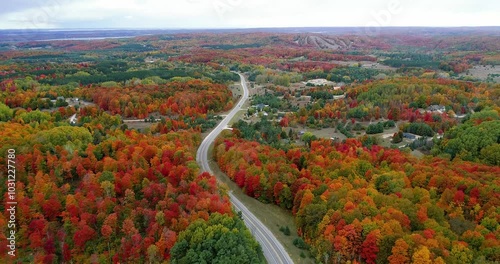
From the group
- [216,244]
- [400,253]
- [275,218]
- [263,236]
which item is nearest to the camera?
[400,253]

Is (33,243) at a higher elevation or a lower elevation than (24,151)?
lower

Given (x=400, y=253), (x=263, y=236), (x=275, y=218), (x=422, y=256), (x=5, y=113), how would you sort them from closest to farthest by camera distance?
(x=422, y=256)
(x=400, y=253)
(x=263, y=236)
(x=275, y=218)
(x=5, y=113)

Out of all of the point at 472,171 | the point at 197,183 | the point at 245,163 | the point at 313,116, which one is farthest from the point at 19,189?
the point at 313,116

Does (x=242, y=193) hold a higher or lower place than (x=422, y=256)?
lower

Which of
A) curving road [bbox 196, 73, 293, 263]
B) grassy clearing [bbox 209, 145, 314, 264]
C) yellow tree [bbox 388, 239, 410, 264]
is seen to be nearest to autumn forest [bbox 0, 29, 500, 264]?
yellow tree [bbox 388, 239, 410, 264]

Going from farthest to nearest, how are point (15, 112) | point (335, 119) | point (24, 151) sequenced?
point (335, 119)
point (15, 112)
point (24, 151)

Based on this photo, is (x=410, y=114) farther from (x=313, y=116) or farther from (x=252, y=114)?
(x=252, y=114)

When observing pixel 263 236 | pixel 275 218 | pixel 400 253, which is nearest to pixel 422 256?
pixel 400 253

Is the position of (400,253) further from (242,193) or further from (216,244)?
(242,193)

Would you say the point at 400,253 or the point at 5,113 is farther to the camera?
the point at 5,113
